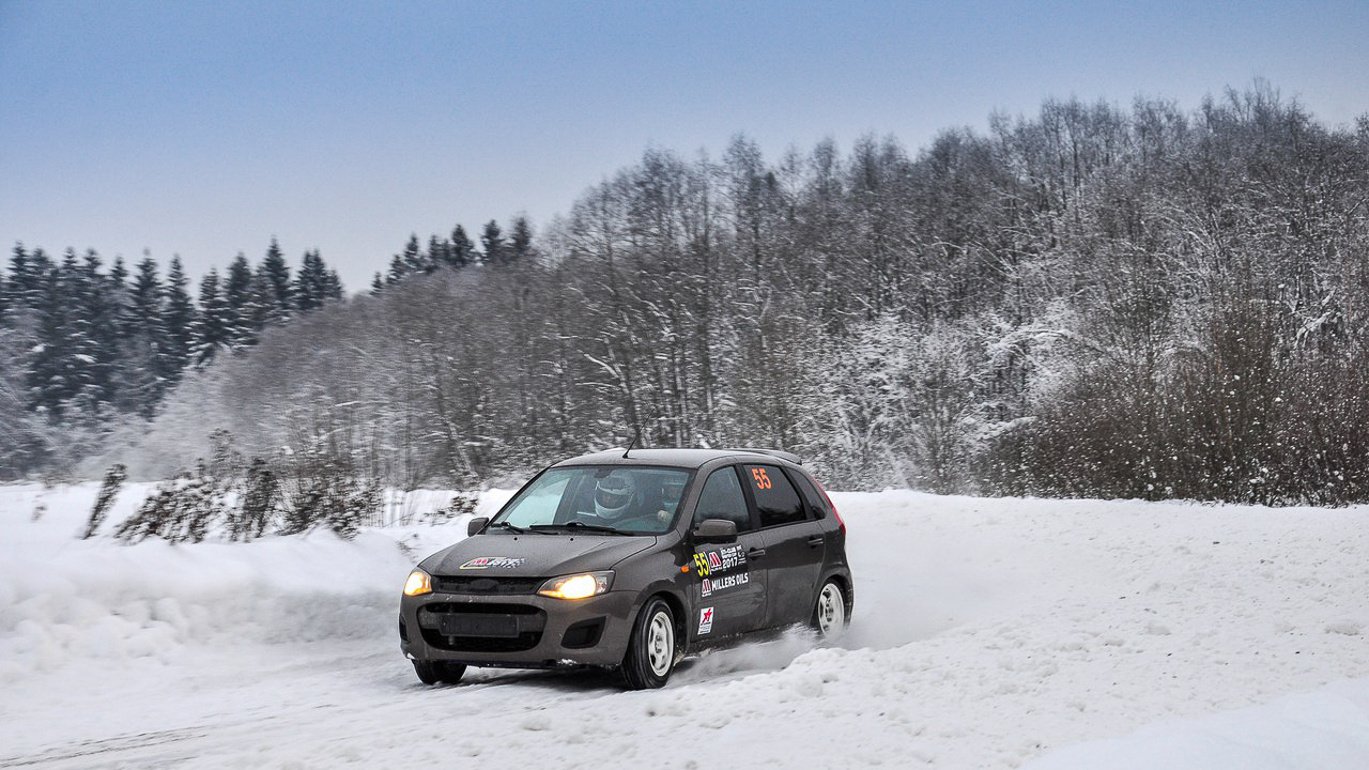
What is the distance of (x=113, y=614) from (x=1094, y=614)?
7.66 metres

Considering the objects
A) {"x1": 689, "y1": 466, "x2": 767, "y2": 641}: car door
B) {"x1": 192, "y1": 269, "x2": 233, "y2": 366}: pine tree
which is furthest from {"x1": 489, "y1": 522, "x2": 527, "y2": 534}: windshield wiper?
{"x1": 192, "y1": 269, "x2": 233, "y2": 366}: pine tree

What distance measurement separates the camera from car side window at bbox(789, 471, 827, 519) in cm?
1109

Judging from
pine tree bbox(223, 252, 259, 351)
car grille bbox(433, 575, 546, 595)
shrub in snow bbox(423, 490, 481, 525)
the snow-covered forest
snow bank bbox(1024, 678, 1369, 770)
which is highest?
pine tree bbox(223, 252, 259, 351)

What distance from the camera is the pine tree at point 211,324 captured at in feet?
258

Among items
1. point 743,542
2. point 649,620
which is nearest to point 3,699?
point 649,620

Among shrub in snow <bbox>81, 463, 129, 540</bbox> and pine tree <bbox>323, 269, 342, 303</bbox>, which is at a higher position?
pine tree <bbox>323, 269, 342, 303</bbox>

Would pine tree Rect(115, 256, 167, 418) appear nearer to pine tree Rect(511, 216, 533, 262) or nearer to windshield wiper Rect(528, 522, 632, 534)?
pine tree Rect(511, 216, 533, 262)

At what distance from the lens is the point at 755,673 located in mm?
9289

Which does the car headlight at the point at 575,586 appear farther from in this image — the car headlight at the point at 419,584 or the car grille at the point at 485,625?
the car headlight at the point at 419,584

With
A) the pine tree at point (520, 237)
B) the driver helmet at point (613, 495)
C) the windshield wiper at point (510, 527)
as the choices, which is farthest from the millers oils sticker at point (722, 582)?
the pine tree at point (520, 237)

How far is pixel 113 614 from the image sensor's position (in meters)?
9.81

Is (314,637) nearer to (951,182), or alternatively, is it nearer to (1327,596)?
(1327,596)

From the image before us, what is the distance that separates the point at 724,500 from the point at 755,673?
1345mm

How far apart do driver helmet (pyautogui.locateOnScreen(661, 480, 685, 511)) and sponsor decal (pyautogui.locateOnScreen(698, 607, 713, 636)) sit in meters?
0.76
